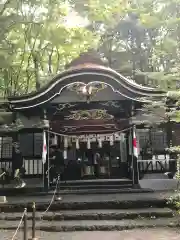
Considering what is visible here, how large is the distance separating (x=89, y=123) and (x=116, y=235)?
574 cm

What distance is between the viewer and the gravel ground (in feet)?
27.3

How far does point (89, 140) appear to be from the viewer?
13844mm

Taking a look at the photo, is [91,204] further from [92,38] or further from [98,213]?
[92,38]

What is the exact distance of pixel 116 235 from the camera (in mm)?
8641

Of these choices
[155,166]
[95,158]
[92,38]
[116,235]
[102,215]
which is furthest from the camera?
[92,38]

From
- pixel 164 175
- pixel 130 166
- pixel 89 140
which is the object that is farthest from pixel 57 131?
pixel 164 175

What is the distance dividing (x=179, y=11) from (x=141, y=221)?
1006 centimetres

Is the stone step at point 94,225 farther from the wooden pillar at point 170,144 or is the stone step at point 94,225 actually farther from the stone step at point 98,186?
the wooden pillar at point 170,144

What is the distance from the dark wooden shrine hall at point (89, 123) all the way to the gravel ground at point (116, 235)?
4.39m

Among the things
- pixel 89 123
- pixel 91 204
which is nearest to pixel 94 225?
pixel 91 204

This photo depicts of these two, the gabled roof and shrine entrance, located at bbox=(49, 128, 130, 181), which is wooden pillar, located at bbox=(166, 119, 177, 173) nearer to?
shrine entrance, located at bbox=(49, 128, 130, 181)

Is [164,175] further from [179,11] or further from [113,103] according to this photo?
[179,11]

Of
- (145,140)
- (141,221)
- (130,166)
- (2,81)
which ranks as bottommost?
(141,221)

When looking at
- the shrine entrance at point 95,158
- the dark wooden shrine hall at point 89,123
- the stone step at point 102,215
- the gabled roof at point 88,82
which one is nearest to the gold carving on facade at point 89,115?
the dark wooden shrine hall at point 89,123
